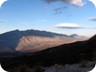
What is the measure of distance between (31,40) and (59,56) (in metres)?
0.91

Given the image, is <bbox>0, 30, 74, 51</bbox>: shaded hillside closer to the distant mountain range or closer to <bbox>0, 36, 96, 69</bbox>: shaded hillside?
the distant mountain range

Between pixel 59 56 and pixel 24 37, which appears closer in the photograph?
pixel 24 37

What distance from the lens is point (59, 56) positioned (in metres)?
13.3

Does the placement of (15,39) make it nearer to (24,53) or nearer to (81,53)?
(24,53)

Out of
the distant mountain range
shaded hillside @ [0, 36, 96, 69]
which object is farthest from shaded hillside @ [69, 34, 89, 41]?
shaded hillside @ [0, 36, 96, 69]

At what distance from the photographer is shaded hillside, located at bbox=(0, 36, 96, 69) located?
516 inches

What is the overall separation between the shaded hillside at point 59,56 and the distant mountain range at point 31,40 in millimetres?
157

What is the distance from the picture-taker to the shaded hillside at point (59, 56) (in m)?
13.1

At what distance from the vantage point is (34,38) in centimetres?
1307

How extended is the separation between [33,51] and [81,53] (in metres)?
1.33

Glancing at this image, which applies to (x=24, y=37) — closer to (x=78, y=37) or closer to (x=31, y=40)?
(x=31, y=40)

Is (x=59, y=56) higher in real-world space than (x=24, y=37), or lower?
lower

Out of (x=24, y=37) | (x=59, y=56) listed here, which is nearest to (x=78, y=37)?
(x=59, y=56)

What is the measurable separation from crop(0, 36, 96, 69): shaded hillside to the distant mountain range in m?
0.16
